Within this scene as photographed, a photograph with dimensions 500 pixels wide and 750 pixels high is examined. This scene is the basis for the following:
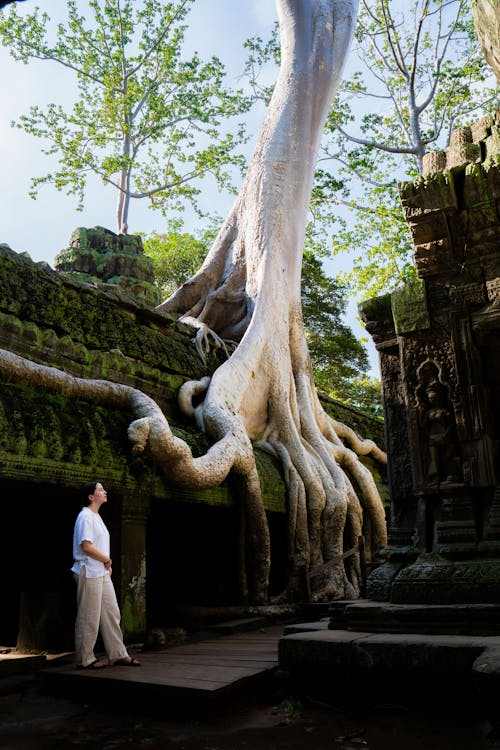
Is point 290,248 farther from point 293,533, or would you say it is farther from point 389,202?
point 389,202

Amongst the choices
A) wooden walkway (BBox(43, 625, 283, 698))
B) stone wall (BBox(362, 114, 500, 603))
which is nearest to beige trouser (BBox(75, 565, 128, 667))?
wooden walkway (BBox(43, 625, 283, 698))

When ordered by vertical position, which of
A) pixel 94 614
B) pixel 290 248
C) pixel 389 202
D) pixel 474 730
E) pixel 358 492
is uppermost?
pixel 389 202

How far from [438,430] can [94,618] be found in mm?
2064

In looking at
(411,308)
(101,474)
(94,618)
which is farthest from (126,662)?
(411,308)

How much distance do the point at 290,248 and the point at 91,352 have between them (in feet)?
12.5

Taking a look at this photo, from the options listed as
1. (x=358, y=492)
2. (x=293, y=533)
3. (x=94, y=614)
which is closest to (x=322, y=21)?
A: (x=358, y=492)

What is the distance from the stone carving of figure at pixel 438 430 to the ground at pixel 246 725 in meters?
1.22

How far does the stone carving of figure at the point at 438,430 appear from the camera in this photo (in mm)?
3314

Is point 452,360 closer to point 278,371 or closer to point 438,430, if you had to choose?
point 438,430

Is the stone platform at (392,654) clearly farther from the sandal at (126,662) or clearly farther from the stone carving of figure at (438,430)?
the sandal at (126,662)

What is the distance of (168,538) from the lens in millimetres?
6453

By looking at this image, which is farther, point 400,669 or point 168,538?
point 168,538

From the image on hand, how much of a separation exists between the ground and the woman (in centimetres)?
38

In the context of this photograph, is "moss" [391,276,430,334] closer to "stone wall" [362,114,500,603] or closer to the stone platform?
"stone wall" [362,114,500,603]
